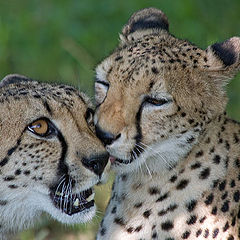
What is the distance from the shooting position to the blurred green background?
704 cm

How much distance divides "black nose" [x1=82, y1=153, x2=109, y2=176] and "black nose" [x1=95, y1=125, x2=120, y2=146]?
10cm

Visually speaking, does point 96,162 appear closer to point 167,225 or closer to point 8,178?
point 8,178

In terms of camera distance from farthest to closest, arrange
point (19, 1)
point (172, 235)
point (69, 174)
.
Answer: point (19, 1) < point (172, 235) < point (69, 174)

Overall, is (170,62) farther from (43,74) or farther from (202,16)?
(202,16)

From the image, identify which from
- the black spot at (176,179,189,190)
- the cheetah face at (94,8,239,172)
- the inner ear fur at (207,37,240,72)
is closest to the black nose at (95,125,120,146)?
the cheetah face at (94,8,239,172)

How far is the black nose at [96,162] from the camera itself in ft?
11.7

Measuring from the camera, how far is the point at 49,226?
5172 mm

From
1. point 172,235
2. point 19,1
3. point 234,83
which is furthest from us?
point 19,1

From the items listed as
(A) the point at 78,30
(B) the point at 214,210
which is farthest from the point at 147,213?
(A) the point at 78,30

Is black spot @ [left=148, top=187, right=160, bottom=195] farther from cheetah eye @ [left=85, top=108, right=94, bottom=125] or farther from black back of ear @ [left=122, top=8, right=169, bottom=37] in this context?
black back of ear @ [left=122, top=8, right=169, bottom=37]

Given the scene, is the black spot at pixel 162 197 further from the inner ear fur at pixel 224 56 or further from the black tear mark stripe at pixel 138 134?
the inner ear fur at pixel 224 56

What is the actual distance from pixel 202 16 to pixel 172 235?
445cm

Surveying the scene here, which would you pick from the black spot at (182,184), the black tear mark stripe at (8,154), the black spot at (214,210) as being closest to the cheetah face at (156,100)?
the black spot at (182,184)

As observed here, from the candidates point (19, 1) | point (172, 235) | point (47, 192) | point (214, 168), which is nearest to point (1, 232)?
point (47, 192)
